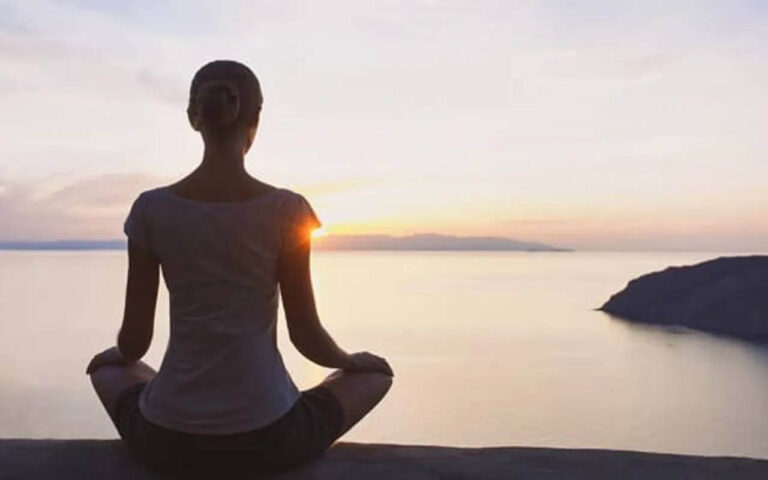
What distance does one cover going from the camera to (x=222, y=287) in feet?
6.91

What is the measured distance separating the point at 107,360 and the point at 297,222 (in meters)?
0.87

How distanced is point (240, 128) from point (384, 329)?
78082 mm

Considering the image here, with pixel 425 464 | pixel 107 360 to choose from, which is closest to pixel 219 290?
pixel 107 360

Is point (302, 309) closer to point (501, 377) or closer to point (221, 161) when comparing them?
point (221, 161)

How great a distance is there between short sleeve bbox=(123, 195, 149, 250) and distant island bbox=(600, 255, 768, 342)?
8927cm

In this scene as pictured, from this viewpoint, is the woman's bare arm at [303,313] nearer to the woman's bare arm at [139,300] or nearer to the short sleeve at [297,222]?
the short sleeve at [297,222]

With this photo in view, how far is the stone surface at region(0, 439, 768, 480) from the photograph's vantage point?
2.42 m

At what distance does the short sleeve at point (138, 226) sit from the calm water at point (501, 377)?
36077 millimetres

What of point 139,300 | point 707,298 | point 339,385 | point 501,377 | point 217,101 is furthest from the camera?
point 707,298

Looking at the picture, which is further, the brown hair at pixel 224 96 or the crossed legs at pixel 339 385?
the crossed legs at pixel 339 385

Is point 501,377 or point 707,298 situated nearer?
point 501,377

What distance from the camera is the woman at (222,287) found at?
6.88ft

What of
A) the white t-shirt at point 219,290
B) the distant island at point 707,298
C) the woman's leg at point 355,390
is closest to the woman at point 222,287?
the white t-shirt at point 219,290

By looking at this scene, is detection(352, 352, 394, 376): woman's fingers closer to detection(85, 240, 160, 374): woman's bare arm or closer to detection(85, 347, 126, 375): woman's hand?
detection(85, 240, 160, 374): woman's bare arm
